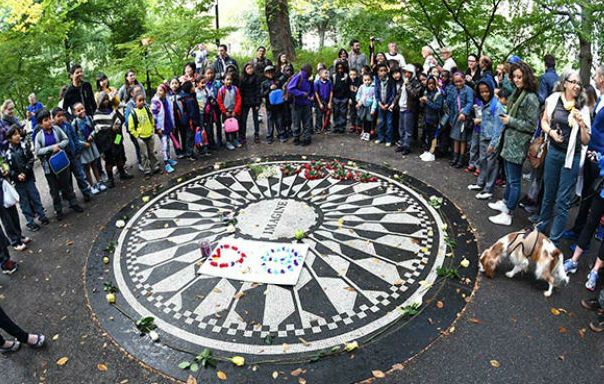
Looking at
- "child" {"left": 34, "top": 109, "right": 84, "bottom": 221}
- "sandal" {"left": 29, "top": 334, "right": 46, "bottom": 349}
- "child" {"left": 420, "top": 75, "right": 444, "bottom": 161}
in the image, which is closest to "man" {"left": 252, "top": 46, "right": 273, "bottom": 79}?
"child" {"left": 420, "top": 75, "right": 444, "bottom": 161}

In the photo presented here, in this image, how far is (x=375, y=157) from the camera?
10.0 meters

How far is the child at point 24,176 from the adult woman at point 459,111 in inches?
324

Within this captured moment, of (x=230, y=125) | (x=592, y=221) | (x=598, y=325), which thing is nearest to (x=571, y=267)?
(x=592, y=221)

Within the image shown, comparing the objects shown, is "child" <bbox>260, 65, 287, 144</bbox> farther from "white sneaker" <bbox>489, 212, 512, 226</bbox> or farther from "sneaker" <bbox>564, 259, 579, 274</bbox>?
"sneaker" <bbox>564, 259, 579, 274</bbox>

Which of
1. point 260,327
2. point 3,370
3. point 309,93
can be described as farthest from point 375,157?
point 3,370

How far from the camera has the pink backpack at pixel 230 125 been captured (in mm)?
10609

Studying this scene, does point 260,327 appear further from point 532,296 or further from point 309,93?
point 309,93

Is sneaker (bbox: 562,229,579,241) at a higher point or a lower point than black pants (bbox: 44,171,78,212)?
lower

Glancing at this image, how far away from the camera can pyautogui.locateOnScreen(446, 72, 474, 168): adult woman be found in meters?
8.65

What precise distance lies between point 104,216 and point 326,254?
4492mm

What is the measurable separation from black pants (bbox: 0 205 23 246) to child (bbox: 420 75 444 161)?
27.1 ft

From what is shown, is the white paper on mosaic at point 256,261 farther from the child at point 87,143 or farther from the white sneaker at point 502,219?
the child at point 87,143

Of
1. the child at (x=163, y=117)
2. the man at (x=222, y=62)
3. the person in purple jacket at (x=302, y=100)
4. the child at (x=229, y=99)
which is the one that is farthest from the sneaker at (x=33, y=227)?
the man at (x=222, y=62)

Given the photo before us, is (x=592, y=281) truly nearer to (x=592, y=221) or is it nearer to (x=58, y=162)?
(x=592, y=221)
